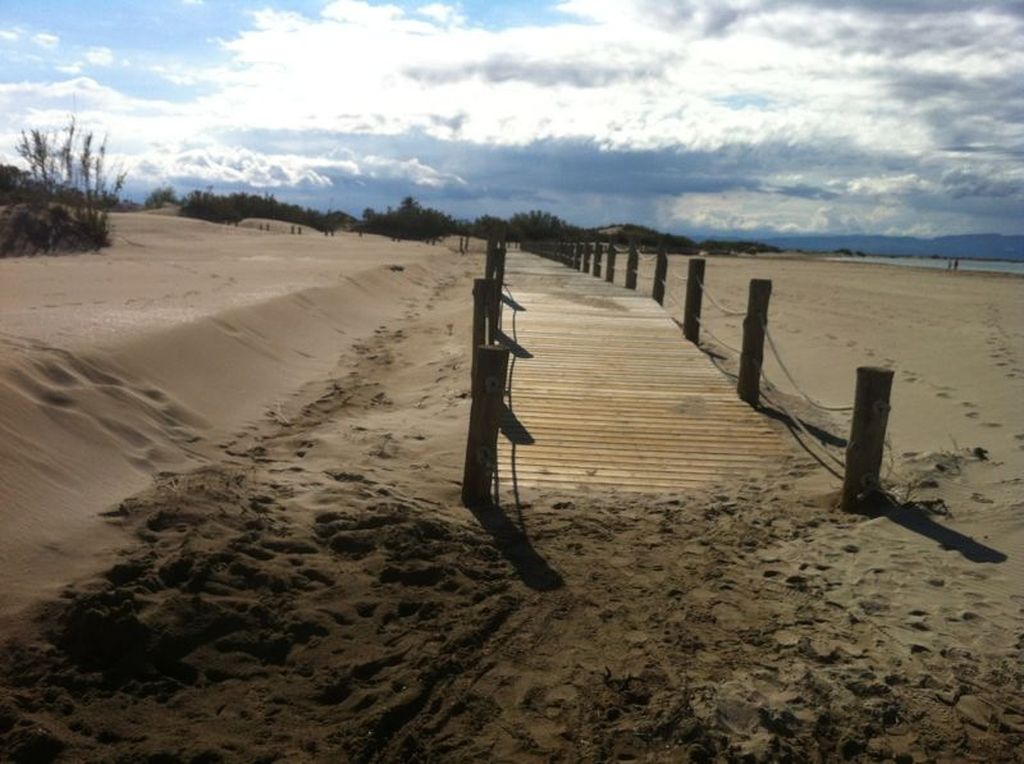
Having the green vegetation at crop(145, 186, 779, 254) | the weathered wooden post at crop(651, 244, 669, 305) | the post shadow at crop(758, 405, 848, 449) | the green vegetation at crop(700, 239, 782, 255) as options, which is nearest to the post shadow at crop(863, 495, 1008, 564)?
the post shadow at crop(758, 405, 848, 449)

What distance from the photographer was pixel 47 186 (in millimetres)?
22250

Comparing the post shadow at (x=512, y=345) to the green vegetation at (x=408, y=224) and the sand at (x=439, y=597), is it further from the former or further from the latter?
the green vegetation at (x=408, y=224)

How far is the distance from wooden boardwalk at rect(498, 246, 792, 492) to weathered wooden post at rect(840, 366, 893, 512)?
3.65 feet

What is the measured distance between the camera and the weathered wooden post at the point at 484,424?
5.27 m

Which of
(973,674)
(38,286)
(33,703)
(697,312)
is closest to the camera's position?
(33,703)

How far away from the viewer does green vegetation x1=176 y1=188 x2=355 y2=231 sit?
46531 millimetres

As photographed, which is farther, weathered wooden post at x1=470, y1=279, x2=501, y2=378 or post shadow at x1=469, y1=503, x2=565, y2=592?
weathered wooden post at x1=470, y1=279, x2=501, y2=378

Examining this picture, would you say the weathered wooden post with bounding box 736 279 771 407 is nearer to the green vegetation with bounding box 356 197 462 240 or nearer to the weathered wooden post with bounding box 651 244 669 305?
the weathered wooden post with bounding box 651 244 669 305

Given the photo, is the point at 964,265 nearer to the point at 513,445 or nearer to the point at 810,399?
the point at 810,399

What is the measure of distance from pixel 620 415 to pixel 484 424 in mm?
2521

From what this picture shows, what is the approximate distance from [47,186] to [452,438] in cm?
Result: 1982

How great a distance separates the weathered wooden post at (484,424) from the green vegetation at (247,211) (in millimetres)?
43111

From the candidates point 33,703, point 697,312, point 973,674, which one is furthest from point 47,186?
point 973,674

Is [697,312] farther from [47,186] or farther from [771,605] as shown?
[47,186]
